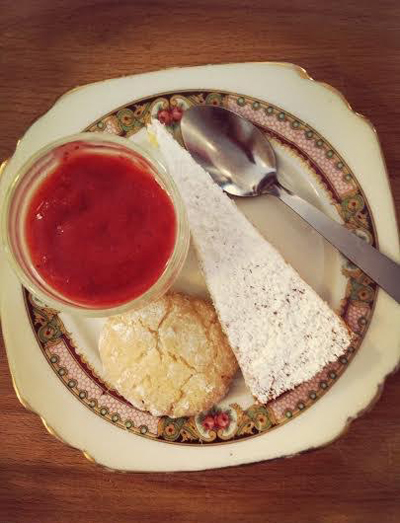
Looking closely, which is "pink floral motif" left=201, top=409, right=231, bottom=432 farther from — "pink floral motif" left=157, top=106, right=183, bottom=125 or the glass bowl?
"pink floral motif" left=157, top=106, right=183, bottom=125

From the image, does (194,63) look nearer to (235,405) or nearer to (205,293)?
(205,293)

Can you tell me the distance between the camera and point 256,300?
48.3 inches

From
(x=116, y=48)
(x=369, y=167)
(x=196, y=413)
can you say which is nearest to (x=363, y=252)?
(x=369, y=167)

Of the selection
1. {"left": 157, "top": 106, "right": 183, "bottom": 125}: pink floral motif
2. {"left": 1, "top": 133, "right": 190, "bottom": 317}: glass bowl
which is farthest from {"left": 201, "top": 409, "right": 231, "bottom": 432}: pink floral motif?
{"left": 157, "top": 106, "right": 183, "bottom": 125}: pink floral motif

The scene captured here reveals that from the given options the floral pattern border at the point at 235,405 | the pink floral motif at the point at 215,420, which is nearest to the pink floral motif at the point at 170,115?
the floral pattern border at the point at 235,405

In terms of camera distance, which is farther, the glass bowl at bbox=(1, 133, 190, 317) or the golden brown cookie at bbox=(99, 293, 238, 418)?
the golden brown cookie at bbox=(99, 293, 238, 418)

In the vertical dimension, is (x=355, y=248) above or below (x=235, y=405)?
above

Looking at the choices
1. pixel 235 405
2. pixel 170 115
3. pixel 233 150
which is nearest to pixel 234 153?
pixel 233 150

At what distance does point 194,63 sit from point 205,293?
0.60m

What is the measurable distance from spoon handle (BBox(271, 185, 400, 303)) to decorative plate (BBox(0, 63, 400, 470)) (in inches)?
1.3

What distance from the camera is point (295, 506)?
1306 mm

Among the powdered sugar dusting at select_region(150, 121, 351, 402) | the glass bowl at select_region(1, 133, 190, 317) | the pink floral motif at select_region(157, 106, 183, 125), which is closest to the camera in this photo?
the glass bowl at select_region(1, 133, 190, 317)

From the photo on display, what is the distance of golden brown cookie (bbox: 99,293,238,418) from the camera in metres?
1.23

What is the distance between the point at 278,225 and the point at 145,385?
1.64 feet
